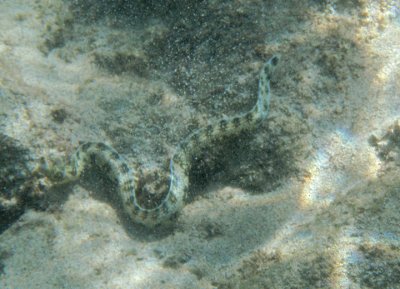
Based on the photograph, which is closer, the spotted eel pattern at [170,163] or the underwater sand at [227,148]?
the underwater sand at [227,148]

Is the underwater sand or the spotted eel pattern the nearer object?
the underwater sand

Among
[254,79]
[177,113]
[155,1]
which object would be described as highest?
[155,1]

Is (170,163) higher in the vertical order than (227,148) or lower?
lower

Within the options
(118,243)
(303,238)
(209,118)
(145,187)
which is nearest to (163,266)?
(118,243)

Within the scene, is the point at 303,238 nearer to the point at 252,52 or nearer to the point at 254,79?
the point at 254,79
